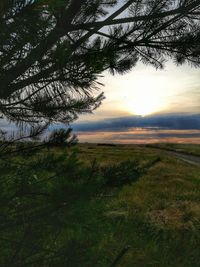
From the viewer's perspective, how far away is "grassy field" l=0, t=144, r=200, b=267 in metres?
3.40

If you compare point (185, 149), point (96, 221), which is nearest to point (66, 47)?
point (96, 221)

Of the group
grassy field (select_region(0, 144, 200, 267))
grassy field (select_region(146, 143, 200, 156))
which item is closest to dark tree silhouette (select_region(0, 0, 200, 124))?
grassy field (select_region(0, 144, 200, 267))

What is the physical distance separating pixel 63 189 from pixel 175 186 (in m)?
11.2

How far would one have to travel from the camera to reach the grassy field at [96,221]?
3.40 m

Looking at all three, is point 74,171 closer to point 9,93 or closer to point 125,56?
point 9,93

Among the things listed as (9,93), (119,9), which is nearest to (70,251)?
(9,93)

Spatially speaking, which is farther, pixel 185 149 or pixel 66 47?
pixel 185 149

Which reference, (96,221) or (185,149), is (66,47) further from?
(185,149)

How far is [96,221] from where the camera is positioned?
3557mm

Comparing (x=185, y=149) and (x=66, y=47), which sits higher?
(x=66, y=47)

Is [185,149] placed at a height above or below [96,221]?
below

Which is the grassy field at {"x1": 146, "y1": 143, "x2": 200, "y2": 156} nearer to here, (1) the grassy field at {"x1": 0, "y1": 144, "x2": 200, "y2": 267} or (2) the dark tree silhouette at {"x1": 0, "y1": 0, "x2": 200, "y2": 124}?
(1) the grassy field at {"x1": 0, "y1": 144, "x2": 200, "y2": 267}

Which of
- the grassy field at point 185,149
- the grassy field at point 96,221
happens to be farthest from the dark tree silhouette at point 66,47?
the grassy field at point 185,149

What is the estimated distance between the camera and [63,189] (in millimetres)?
3256
